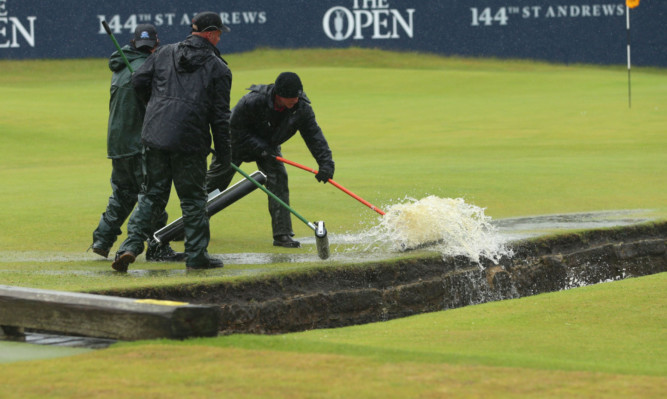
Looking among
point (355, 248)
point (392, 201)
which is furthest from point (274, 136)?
point (392, 201)

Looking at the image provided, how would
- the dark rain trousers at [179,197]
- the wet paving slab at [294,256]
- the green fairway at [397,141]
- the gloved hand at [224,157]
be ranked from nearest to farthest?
the wet paving slab at [294,256] → the dark rain trousers at [179,197] → the gloved hand at [224,157] → the green fairway at [397,141]

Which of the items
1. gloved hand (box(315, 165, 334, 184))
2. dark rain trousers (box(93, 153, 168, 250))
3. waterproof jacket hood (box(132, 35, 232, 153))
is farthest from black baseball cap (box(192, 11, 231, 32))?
gloved hand (box(315, 165, 334, 184))

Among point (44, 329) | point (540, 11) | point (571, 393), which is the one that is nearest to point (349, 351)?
point (571, 393)

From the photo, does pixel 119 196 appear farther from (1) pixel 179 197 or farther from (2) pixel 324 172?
(2) pixel 324 172

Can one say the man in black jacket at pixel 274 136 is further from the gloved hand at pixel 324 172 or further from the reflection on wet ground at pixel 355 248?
the reflection on wet ground at pixel 355 248

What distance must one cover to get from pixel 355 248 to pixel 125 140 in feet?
7.68

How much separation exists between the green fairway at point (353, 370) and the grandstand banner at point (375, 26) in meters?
31.0

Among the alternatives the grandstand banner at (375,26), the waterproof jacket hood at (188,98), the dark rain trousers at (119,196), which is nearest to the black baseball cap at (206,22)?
the waterproof jacket hood at (188,98)

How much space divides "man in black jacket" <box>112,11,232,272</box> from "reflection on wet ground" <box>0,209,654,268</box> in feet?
1.07

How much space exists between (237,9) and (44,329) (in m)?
32.4

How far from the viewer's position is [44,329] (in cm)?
577

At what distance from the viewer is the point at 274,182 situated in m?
10.1

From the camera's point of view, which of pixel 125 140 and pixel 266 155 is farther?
pixel 266 155

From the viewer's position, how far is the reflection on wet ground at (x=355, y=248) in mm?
8289
